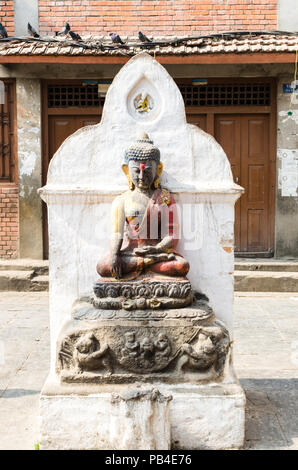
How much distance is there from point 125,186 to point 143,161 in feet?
1.19

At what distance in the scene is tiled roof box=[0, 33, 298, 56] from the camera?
8.37 meters

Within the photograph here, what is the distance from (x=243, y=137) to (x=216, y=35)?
1700 millimetres

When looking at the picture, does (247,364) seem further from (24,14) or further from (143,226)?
(24,14)

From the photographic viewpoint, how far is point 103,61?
8484mm

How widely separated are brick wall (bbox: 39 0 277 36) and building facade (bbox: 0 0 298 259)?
0.05 ft

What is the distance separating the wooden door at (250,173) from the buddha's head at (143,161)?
18.5ft

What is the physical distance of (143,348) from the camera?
370 centimetres

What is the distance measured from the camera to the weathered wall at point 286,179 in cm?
931

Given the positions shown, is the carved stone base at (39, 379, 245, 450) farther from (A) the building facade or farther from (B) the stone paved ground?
(A) the building facade

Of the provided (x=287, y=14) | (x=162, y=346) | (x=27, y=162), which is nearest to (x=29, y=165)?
(x=27, y=162)

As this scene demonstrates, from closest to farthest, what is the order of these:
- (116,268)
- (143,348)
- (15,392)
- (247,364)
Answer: (143,348) → (116,268) → (15,392) → (247,364)

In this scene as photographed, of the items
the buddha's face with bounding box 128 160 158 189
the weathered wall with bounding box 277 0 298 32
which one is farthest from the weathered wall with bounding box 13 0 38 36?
the buddha's face with bounding box 128 160 158 189

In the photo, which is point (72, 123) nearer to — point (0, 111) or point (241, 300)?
point (0, 111)
